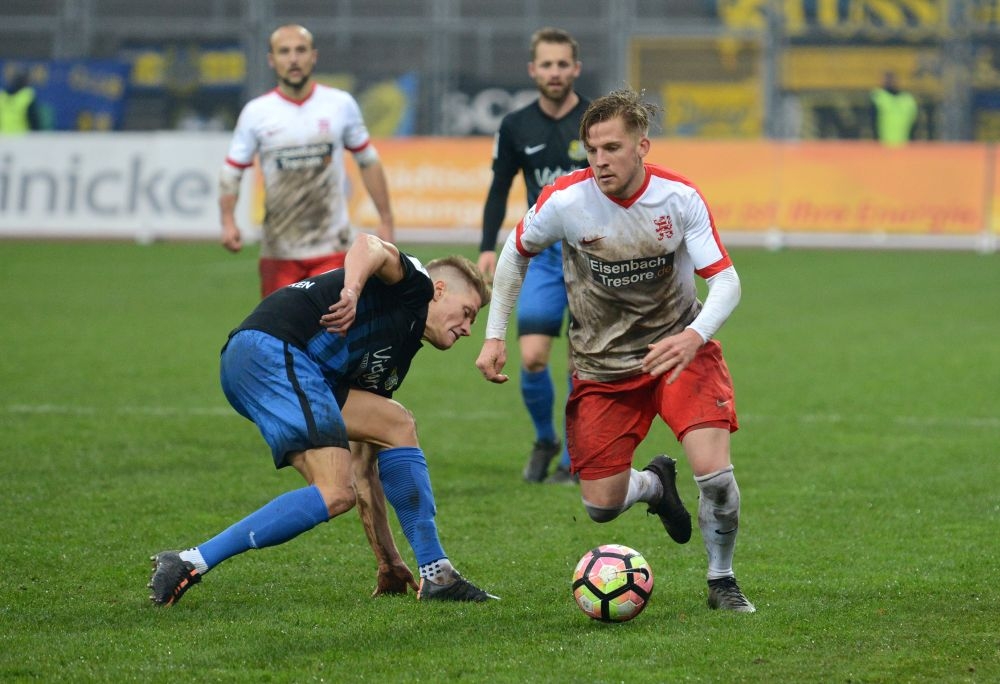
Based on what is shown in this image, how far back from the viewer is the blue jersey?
19.0 feet

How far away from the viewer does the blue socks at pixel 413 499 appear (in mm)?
6039

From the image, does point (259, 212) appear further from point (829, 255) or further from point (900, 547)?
point (900, 547)

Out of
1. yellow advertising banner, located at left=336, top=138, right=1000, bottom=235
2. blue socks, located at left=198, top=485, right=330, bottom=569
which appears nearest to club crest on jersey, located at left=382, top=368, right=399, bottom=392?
blue socks, located at left=198, top=485, right=330, bottom=569

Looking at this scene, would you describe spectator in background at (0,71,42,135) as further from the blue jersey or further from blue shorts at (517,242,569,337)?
the blue jersey

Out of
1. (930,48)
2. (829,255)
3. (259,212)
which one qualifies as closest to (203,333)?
(259,212)

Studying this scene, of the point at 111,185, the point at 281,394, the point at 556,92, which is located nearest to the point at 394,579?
the point at 281,394

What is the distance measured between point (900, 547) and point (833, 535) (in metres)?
0.36

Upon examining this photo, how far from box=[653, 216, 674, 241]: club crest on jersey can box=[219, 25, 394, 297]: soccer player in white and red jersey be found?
361cm

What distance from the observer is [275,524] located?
5543mm

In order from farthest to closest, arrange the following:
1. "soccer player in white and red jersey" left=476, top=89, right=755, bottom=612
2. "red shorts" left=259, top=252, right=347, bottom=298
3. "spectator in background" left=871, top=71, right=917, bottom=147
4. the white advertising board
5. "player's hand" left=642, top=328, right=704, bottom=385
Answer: "spectator in background" left=871, top=71, right=917, bottom=147, the white advertising board, "red shorts" left=259, top=252, right=347, bottom=298, "soccer player in white and red jersey" left=476, top=89, right=755, bottom=612, "player's hand" left=642, top=328, right=704, bottom=385

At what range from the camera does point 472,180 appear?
23203mm

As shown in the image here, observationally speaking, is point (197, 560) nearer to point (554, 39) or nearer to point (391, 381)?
point (391, 381)

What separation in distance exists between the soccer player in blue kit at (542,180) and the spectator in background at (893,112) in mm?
20140

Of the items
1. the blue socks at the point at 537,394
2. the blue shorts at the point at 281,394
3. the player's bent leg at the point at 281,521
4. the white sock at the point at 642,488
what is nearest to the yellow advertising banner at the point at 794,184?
the blue socks at the point at 537,394
